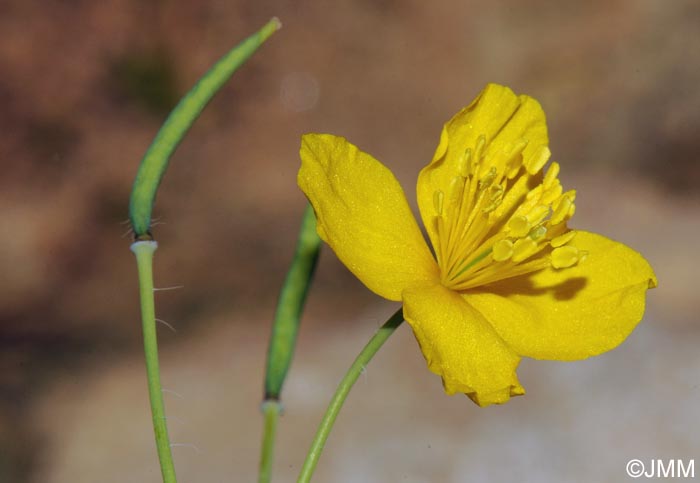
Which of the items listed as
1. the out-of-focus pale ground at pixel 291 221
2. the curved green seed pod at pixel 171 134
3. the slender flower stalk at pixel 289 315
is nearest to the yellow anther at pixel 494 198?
the slender flower stalk at pixel 289 315

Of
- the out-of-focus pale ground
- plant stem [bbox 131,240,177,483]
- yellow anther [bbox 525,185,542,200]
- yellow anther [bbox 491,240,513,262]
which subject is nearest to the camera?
plant stem [bbox 131,240,177,483]

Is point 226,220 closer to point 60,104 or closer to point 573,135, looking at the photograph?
point 60,104

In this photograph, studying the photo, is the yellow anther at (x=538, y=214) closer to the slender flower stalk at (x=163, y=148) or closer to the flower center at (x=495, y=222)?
the flower center at (x=495, y=222)

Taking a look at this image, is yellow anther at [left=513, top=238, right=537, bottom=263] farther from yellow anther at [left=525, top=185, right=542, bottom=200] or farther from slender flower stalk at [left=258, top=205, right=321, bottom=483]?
slender flower stalk at [left=258, top=205, right=321, bottom=483]

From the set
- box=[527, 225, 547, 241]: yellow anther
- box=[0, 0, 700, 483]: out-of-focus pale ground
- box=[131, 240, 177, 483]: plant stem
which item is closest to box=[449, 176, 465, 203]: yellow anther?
box=[527, 225, 547, 241]: yellow anther

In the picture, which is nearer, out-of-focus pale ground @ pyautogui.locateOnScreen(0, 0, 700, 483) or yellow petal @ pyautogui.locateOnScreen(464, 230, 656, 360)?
yellow petal @ pyautogui.locateOnScreen(464, 230, 656, 360)

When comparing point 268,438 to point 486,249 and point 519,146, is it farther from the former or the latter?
Answer: point 519,146
